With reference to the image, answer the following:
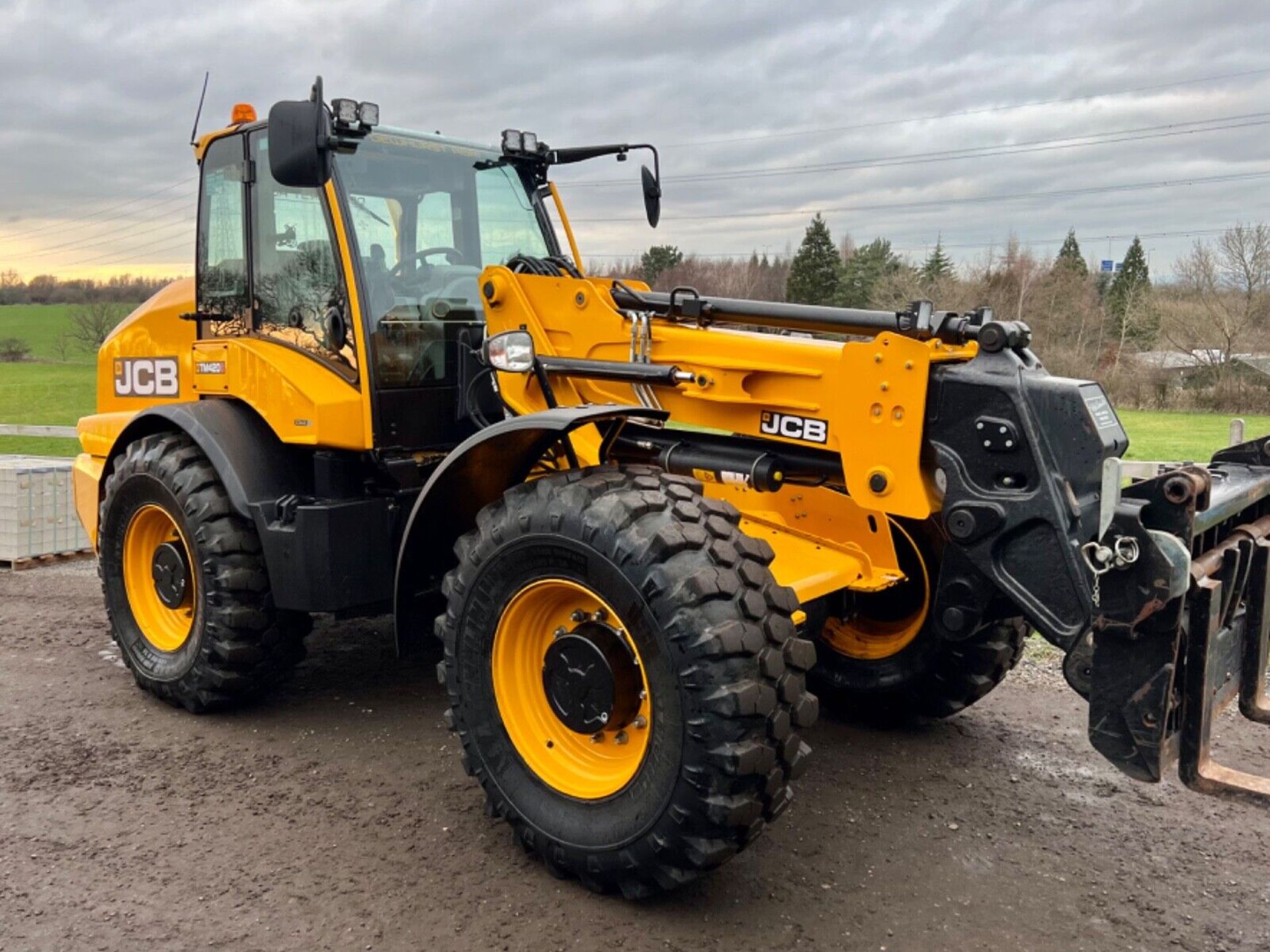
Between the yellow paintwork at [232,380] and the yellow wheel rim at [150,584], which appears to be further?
the yellow wheel rim at [150,584]

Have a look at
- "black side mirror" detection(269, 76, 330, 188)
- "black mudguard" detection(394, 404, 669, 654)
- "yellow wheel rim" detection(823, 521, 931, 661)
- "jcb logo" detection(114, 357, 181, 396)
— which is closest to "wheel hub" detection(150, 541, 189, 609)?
"jcb logo" detection(114, 357, 181, 396)

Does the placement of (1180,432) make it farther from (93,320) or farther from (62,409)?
(93,320)

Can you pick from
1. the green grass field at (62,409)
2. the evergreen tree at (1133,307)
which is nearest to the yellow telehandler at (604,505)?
the green grass field at (62,409)

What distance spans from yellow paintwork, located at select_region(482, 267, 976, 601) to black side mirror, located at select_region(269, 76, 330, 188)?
83 cm

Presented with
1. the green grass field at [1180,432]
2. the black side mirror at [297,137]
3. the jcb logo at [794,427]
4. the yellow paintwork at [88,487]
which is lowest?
the green grass field at [1180,432]

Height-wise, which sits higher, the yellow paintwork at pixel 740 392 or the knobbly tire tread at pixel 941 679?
the yellow paintwork at pixel 740 392

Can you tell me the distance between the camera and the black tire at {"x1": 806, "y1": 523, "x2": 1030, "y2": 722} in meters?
4.62

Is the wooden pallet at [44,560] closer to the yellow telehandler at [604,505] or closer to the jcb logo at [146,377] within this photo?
the yellow telehandler at [604,505]

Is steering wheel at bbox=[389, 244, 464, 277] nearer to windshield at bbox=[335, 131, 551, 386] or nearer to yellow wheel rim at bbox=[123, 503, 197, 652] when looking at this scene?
windshield at bbox=[335, 131, 551, 386]

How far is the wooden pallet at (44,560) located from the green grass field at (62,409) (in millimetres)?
3475

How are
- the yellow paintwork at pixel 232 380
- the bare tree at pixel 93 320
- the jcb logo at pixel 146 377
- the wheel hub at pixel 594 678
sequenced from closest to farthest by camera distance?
1. the wheel hub at pixel 594 678
2. the yellow paintwork at pixel 232 380
3. the jcb logo at pixel 146 377
4. the bare tree at pixel 93 320

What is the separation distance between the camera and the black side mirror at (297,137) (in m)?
4.00

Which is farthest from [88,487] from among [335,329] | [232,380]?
[335,329]

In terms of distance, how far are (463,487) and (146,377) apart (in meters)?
2.76
